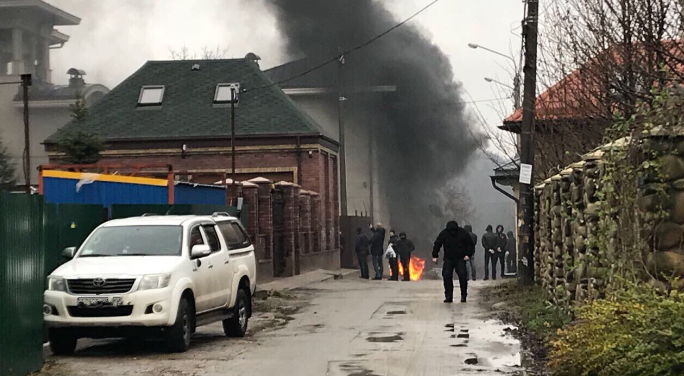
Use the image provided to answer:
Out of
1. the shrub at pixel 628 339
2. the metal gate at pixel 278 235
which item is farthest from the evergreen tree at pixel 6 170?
the shrub at pixel 628 339

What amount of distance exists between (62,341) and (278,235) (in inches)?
724

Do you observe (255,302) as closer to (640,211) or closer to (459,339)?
(459,339)

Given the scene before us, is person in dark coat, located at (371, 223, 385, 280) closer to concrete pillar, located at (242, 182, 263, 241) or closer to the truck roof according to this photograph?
concrete pillar, located at (242, 182, 263, 241)

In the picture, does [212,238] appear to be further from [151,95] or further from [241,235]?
[151,95]

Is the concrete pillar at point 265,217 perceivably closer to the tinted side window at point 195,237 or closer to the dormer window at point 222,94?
the dormer window at point 222,94

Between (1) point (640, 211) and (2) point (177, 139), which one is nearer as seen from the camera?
(1) point (640, 211)

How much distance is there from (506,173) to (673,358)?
30.8 metres

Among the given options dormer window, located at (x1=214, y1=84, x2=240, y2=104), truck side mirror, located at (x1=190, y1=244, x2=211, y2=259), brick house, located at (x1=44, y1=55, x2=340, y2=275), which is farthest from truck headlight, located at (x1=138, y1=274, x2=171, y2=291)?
dormer window, located at (x1=214, y1=84, x2=240, y2=104)

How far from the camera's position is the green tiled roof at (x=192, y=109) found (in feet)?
136

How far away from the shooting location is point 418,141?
194 ft

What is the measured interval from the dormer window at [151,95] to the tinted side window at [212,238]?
29.6m

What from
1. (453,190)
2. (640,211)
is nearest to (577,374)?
(640,211)

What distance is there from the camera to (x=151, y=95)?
44.1m

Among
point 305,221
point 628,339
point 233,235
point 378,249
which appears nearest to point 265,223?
point 378,249
